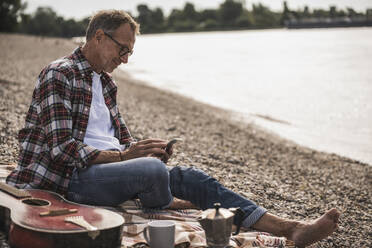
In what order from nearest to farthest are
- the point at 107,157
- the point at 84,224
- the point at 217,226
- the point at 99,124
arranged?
the point at 84,224
the point at 217,226
the point at 107,157
the point at 99,124

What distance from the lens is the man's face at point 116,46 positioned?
4148 mm

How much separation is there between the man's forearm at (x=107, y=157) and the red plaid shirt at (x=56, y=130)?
0.04 metres

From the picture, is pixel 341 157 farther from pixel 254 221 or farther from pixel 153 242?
pixel 153 242

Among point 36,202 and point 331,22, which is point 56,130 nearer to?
point 36,202

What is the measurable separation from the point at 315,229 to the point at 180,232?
113 centimetres

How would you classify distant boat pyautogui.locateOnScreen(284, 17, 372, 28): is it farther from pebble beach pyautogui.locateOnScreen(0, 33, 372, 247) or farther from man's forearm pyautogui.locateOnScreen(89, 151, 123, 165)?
man's forearm pyautogui.locateOnScreen(89, 151, 123, 165)

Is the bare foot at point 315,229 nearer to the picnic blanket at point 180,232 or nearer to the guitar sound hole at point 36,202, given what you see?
the picnic blanket at point 180,232

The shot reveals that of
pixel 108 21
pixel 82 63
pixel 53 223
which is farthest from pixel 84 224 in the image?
pixel 108 21

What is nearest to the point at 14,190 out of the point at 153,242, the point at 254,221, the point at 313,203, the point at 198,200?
the point at 153,242

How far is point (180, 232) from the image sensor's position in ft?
12.8

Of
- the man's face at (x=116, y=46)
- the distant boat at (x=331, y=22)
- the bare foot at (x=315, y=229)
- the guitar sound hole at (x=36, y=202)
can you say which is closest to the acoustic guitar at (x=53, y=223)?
the guitar sound hole at (x=36, y=202)

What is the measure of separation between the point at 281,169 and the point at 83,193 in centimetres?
606

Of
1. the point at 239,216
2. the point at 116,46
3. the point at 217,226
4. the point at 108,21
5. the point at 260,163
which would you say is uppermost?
the point at 108,21

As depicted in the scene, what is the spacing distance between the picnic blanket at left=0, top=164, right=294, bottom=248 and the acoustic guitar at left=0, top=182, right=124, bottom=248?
445 millimetres
